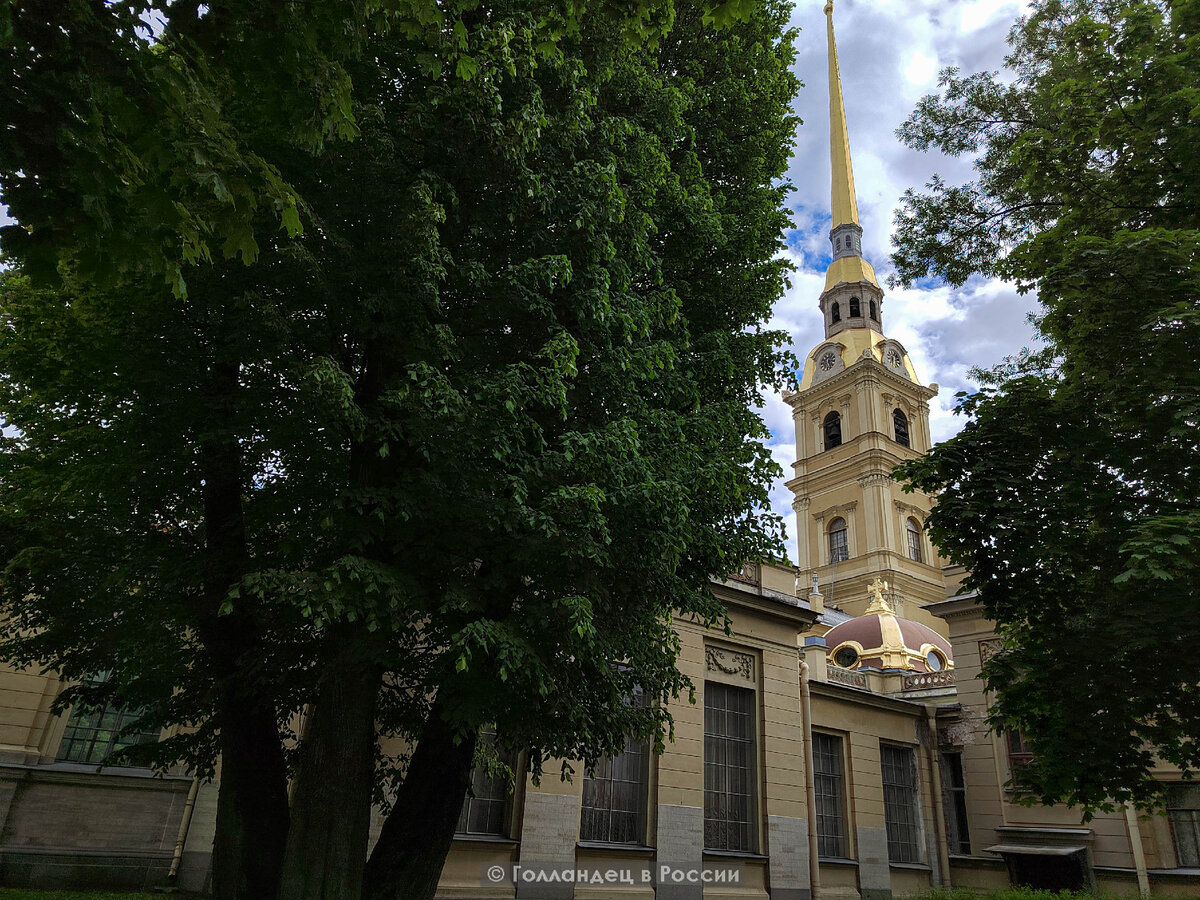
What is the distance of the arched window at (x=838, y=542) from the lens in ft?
152

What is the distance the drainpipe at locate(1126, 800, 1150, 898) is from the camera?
18.1m

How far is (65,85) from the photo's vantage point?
388cm

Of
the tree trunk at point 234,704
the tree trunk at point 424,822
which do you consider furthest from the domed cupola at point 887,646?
the tree trunk at point 234,704

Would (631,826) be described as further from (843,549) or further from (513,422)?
(843,549)

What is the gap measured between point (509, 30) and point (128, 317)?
178 inches

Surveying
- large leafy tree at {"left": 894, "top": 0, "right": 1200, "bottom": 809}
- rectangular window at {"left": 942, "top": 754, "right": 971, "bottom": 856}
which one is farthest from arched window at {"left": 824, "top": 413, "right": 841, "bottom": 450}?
large leafy tree at {"left": 894, "top": 0, "right": 1200, "bottom": 809}

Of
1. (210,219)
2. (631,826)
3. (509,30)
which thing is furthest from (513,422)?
(631,826)

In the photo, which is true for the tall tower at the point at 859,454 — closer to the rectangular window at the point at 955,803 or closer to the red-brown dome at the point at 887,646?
the red-brown dome at the point at 887,646

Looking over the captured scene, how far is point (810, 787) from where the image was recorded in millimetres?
18000

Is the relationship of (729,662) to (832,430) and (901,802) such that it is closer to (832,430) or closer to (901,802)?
(901,802)

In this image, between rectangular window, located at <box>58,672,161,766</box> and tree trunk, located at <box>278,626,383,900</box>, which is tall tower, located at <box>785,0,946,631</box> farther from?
tree trunk, located at <box>278,626,383,900</box>

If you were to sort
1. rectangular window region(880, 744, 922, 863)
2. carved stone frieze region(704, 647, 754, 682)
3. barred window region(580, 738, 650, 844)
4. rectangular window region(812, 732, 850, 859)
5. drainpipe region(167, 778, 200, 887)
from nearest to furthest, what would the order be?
drainpipe region(167, 778, 200, 887) → barred window region(580, 738, 650, 844) → carved stone frieze region(704, 647, 754, 682) → rectangular window region(812, 732, 850, 859) → rectangular window region(880, 744, 922, 863)

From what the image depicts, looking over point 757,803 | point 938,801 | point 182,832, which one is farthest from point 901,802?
point 182,832

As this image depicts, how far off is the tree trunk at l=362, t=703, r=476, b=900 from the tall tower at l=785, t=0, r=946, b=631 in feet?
125
